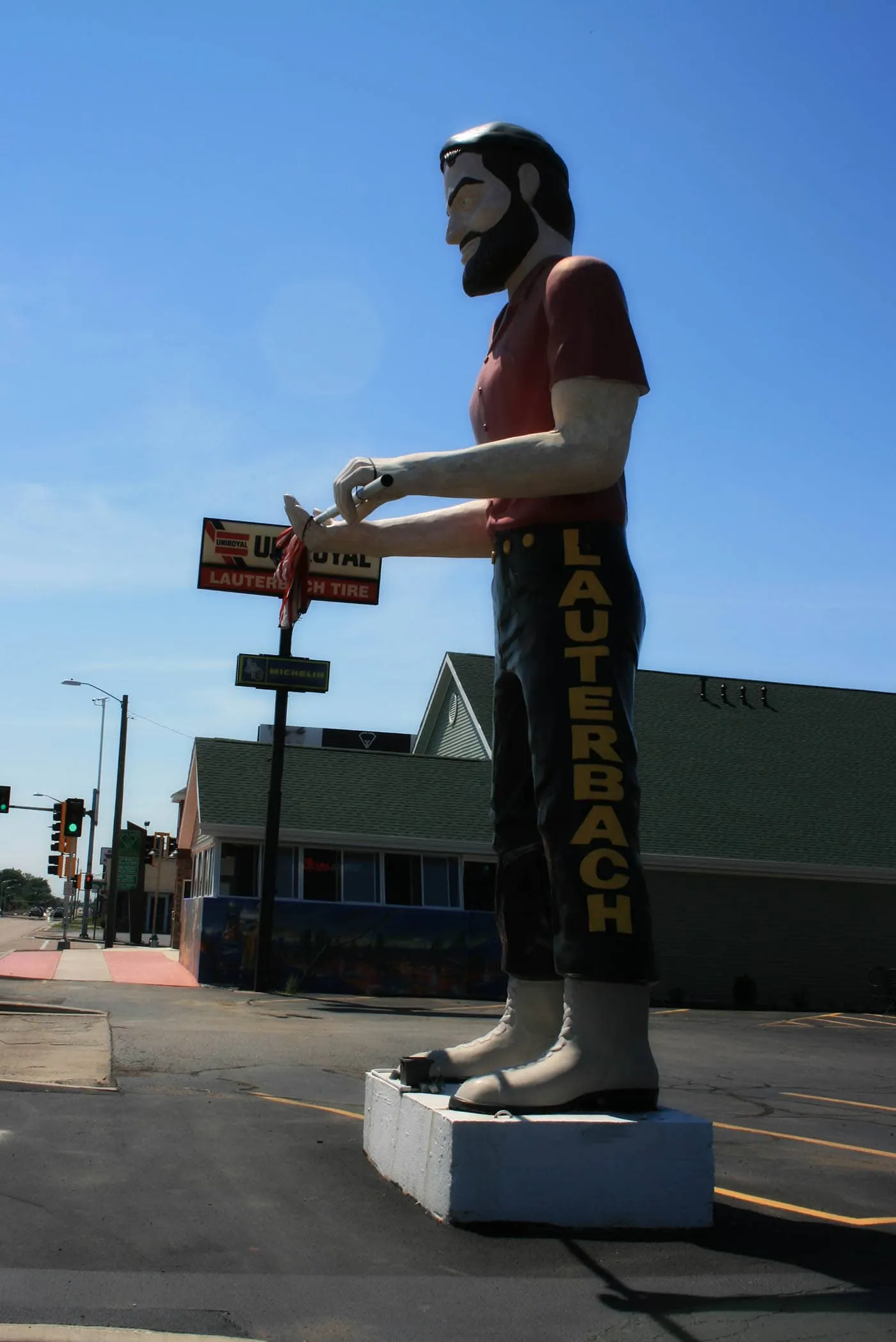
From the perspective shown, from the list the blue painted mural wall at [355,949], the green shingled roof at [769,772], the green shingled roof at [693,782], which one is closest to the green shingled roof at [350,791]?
the green shingled roof at [693,782]

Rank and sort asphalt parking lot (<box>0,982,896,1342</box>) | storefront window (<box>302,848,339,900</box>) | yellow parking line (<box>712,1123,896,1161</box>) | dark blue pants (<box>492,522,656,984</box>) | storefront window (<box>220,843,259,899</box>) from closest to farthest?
asphalt parking lot (<box>0,982,896,1342</box>)
dark blue pants (<box>492,522,656,984</box>)
yellow parking line (<box>712,1123,896,1161</box>)
storefront window (<box>220,843,259,899</box>)
storefront window (<box>302,848,339,900</box>)

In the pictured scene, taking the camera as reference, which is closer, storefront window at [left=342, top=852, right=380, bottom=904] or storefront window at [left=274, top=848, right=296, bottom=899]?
storefront window at [left=274, top=848, right=296, bottom=899]

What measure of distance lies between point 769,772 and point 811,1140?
19490mm

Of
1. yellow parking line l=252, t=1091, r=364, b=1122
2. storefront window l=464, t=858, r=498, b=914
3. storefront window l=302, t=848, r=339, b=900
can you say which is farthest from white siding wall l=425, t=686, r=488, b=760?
yellow parking line l=252, t=1091, r=364, b=1122

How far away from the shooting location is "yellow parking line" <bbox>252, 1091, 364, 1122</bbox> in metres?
6.86

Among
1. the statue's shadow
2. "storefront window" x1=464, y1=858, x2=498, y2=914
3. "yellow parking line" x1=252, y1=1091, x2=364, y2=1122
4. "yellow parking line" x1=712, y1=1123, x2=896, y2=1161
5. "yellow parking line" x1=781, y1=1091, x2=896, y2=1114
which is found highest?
"storefront window" x1=464, y1=858, x2=498, y2=914

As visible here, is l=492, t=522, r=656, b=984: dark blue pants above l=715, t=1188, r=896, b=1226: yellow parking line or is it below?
above

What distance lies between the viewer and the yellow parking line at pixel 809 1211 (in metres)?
4.54

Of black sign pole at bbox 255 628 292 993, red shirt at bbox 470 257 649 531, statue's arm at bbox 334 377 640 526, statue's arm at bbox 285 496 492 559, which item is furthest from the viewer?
black sign pole at bbox 255 628 292 993

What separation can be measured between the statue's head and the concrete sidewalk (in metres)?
15.8

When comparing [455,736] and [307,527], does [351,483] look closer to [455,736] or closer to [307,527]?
[307,527]

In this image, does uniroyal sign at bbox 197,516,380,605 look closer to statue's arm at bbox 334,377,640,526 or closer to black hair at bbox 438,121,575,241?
black hair at bbox 438,121,575,241

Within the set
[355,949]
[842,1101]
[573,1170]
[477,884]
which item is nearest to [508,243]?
[573,1170]

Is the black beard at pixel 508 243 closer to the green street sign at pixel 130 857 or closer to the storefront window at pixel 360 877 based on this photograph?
the storefront window at pixel 360 877
